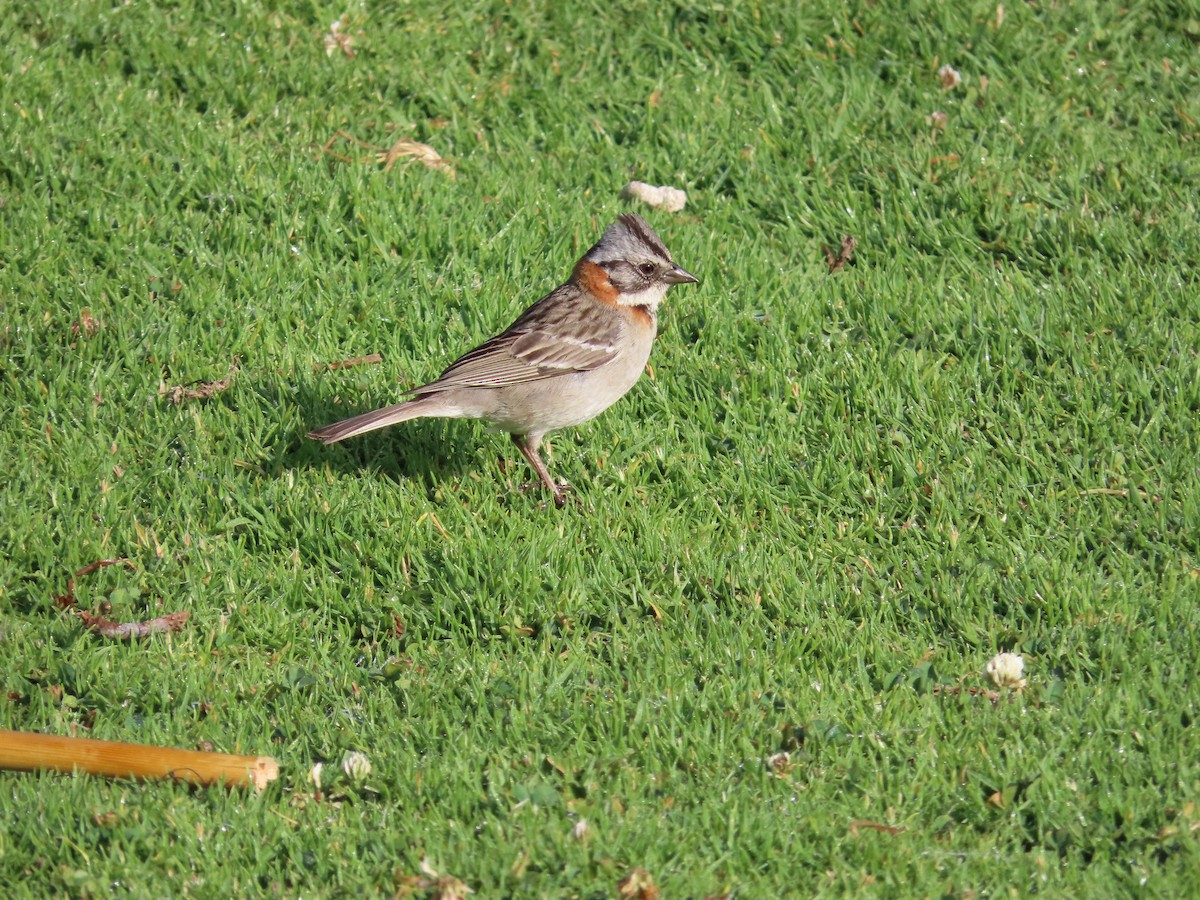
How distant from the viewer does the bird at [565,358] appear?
271 inches

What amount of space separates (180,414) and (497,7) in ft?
15.1

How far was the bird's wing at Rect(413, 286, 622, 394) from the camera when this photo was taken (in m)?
6.94

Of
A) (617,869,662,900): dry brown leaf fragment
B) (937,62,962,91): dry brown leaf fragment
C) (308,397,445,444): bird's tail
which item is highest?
(937,62,962,91): dry brown leaf fragment

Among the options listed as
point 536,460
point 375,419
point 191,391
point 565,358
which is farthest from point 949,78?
point 191,391

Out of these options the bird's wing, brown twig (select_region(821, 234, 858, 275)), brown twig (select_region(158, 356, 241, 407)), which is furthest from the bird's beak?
brown twig (select_region(158, 356, 241, 407))

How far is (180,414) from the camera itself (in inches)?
280

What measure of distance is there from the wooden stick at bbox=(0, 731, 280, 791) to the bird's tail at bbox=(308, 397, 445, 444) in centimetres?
181

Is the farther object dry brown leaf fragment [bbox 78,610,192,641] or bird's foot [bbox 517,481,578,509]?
bird's foot [bbox 517,481,578,509]

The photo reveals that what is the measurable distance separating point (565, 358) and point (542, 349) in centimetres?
16

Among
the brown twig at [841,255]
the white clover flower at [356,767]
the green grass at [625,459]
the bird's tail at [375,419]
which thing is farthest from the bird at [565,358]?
the white clover flower at [356,767]

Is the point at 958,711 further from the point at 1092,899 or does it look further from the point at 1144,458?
the point at 1144,458

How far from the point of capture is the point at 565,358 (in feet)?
23.1

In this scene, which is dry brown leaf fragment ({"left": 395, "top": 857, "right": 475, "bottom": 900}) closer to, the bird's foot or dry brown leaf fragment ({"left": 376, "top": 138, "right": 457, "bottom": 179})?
the bird's foot

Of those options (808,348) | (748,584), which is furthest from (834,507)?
(808,348)
